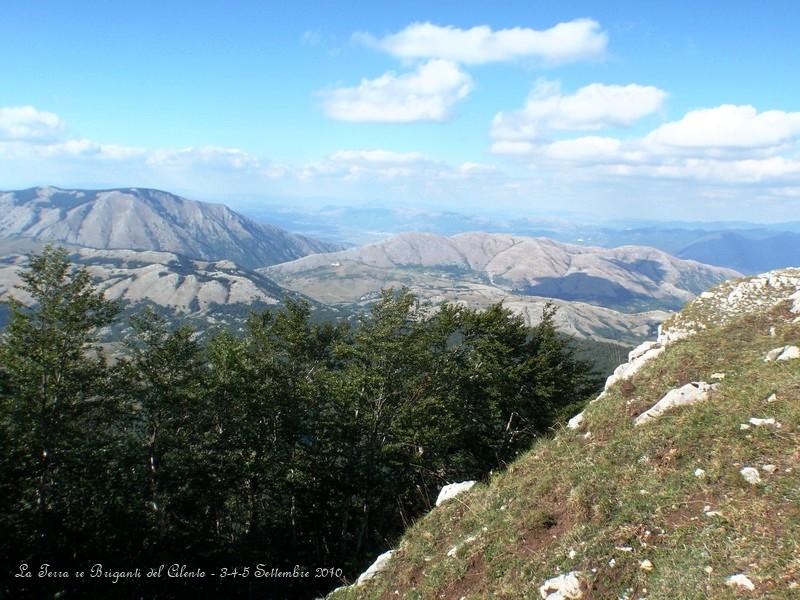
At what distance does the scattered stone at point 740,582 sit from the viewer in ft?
23.8

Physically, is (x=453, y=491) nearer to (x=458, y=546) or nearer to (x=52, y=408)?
(x=458, y=546)

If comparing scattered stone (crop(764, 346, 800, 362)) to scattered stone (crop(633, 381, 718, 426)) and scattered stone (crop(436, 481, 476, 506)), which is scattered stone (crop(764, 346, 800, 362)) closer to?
scattered stone (crop(633, 381, 718, 426))

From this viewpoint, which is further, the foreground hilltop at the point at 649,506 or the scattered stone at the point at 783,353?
the scattered stone at the point at 783,353

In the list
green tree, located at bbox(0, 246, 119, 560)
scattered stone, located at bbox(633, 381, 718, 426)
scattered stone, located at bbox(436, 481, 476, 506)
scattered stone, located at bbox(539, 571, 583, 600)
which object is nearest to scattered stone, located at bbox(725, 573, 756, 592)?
scattered stone, located at bbox(539, 571, 583, 600)

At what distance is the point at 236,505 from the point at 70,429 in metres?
14.7

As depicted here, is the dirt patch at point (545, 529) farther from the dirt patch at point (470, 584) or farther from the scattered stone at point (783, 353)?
the scattered stone at point (783, 353)

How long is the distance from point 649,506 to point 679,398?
554cm

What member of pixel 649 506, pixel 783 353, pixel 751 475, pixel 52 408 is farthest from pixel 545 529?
pixel 52 408

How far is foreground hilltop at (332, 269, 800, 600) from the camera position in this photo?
8234 millimetres

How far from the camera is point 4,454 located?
73.2ft

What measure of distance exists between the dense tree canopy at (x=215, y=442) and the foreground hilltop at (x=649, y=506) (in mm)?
5656

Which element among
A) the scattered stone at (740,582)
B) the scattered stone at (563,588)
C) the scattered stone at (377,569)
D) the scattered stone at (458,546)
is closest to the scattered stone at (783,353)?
the scattered stone at (740,582)

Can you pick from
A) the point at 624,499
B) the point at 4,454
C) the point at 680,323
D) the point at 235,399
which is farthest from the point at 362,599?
the point at 680,323

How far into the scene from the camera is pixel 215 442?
94.7ft
